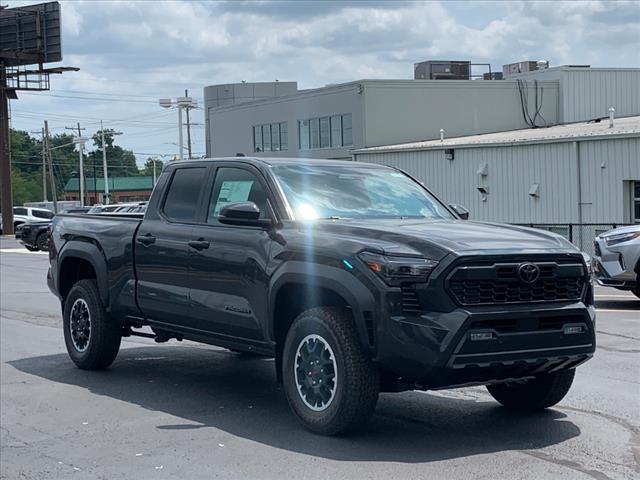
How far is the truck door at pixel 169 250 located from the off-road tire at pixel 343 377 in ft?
5.60

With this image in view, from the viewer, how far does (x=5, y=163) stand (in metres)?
59.2

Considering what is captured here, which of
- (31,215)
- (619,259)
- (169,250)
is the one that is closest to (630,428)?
(169,250)

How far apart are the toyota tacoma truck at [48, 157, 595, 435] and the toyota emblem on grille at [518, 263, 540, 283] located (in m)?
0.01

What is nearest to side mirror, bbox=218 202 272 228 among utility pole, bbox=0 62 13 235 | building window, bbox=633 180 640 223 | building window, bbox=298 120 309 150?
building window, bbox=633 180 640 223

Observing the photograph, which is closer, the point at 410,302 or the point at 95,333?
the point at 410,302

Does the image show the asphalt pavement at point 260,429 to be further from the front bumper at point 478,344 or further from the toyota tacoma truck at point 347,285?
the front bumper at point 478,344

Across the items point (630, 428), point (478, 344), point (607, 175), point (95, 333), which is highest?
point (607, 175)

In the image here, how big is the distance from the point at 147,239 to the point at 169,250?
0.41 metres

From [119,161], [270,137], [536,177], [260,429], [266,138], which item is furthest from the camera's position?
[119,161]

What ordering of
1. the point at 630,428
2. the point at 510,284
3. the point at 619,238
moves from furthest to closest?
the point at 619,238 < the point at 630,428 < the point at 510,284

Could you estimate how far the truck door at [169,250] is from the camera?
322 inches

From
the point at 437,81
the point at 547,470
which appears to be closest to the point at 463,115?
the point at 437,81

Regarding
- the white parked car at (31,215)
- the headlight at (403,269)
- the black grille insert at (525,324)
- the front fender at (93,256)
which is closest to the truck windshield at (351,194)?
the headlight at (403,269)

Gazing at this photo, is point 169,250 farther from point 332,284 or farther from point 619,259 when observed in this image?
point 619,259
